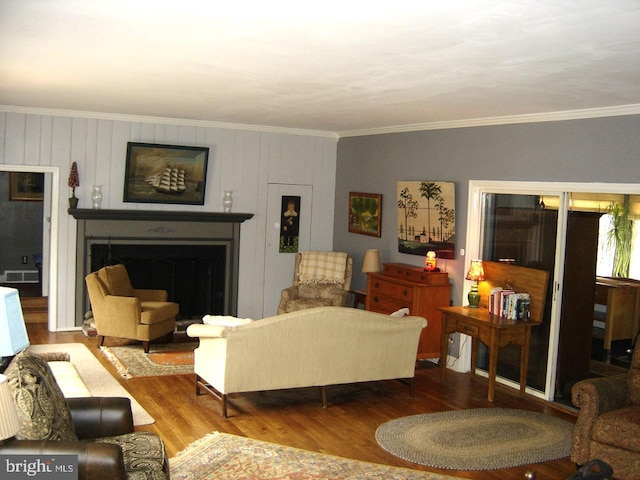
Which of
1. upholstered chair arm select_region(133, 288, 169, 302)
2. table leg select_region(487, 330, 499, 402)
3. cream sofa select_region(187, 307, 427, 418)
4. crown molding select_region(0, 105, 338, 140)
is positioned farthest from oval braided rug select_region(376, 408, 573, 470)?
crown molding select_region(0, 105, 338, 140)

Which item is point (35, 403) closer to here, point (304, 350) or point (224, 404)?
point (224, 404)

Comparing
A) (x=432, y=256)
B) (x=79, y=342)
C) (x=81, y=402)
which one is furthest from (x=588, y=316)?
(x=79, y=342)

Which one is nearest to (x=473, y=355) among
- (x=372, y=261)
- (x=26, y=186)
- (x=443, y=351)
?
(x=443, y=351)

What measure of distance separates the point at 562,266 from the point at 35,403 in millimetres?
4885

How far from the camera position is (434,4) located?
307 cm

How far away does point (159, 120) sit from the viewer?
8.98m

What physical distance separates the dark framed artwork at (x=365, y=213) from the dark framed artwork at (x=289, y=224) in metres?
0.78

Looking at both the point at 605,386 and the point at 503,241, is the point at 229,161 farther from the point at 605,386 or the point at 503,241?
the point at 605,386

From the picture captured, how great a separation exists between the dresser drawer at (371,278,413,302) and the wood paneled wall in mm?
2024

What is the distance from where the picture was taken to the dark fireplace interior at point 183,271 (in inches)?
361

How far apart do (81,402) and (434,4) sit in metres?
2.85

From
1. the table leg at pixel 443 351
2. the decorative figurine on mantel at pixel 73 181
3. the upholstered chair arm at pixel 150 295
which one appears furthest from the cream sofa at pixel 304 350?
the decorative figurine on mantel at pixel 73 181

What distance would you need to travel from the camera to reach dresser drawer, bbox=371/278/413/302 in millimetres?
7746

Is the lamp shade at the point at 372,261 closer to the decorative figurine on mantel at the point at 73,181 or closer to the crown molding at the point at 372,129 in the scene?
the crown molding at the point at 372,129
